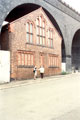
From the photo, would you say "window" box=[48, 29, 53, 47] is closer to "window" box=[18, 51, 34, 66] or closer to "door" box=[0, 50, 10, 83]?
"window" box=[18, 51, 34, 66]

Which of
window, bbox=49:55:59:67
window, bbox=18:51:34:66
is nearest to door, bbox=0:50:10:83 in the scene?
window, bbox=18:51:34:66

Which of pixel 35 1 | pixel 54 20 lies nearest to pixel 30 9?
pixel 35 1

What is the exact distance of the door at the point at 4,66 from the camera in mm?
16719

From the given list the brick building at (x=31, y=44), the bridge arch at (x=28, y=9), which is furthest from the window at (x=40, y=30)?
the bridge arch at (x=28, y=9)

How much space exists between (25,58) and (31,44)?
217 centimetres

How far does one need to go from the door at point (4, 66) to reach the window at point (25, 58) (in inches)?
70.9

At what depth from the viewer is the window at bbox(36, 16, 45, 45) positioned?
22114mm

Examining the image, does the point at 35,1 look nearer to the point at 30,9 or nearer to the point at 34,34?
the point at 30,9

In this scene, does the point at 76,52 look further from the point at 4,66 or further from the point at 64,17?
the point at 4,66

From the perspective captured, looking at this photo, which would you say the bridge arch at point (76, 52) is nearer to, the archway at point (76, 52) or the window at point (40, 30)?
the archway at point (76, 52)

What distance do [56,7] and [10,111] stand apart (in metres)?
23.6

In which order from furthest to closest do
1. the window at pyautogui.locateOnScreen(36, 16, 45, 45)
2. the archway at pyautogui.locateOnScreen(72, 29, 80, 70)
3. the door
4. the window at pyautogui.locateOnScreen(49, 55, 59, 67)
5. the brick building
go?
the archway at pyautogui.locateOnScreen(72, 29, 80, 70) → the window at pyautogui.locateOnScreen(49, 55, 59, 67) → the window at pyautogui.locateOnScreen(36, 16, 45, 45) → the brick building → the door

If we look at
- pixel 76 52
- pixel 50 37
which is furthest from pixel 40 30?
pixel 76 52

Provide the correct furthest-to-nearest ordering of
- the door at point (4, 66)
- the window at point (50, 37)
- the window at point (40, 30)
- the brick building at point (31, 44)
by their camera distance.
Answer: the window at point (50, 37), the window at point (40, 30), the brick building at point (31, 44), the door at point (4, 66)
